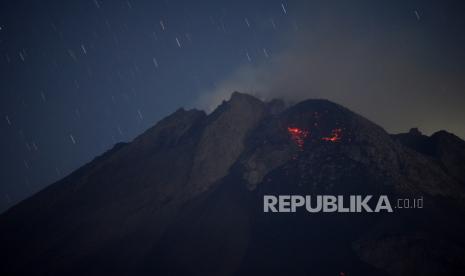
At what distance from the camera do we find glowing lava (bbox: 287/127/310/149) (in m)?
102

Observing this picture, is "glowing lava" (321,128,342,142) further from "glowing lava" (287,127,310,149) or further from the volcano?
"glowing lava" (287,127,310,149)

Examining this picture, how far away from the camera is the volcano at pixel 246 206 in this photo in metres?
62.4

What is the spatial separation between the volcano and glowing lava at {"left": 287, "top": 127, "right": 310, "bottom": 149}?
31 centimetres

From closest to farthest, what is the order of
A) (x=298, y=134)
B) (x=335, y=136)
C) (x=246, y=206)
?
(x=246, y=206)
(x=335, y=136)
(x=298, y=134)

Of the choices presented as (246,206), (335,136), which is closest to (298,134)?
(335,136)

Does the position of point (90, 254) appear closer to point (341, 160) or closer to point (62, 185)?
point (62, 185)

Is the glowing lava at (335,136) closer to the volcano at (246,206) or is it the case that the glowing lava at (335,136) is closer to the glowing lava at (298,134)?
the volcano at (246,206)

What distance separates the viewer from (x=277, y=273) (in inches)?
2318

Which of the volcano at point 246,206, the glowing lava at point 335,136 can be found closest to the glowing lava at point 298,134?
the volcano at point 246,206

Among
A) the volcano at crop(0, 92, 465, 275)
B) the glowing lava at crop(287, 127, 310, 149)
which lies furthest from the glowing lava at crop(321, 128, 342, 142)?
the glowing lava at crop(287, 127, 310, 149)

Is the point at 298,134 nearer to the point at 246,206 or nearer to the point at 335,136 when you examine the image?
the point at 335,136

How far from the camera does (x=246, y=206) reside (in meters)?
84.8

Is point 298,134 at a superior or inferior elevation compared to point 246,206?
superior

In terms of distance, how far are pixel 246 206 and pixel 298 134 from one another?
111 feet
